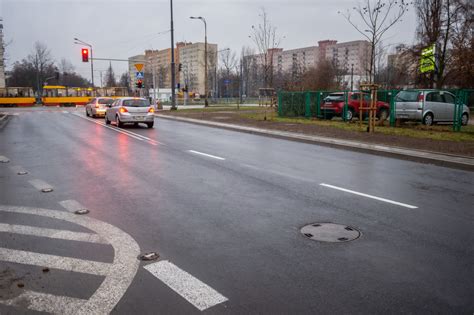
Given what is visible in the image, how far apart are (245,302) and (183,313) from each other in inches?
20.4

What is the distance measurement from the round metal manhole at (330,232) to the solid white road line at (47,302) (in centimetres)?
274

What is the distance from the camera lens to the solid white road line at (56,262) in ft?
13.5

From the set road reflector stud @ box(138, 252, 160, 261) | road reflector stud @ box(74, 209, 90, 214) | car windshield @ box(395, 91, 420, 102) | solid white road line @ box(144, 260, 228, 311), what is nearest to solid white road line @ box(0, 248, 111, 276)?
road reflector stud @ box(138, 252, 160, 261)

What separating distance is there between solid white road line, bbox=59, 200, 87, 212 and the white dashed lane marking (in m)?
0.22

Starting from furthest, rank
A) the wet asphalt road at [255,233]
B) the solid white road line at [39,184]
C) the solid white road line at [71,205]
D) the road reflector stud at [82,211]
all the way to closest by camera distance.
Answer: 1. the solid white road line at [39,184]
2. the solid white road line at [71,205]
3. the road reflector stud at [82,211]
4. the wet asphalt road at [255,233]

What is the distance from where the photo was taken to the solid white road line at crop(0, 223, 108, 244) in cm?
497

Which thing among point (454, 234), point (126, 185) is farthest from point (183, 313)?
point (126, 185)

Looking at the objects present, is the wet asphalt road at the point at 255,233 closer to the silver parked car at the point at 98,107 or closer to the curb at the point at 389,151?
the curb at the point at 389,151

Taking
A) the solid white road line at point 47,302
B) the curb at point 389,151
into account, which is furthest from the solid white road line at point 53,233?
the curb at point 389,151

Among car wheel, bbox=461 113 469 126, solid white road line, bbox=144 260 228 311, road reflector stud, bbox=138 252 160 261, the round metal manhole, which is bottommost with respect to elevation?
solid white road line, bbox=144 260 228 311

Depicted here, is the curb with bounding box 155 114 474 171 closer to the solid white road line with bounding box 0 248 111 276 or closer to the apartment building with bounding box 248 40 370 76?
the solid white road line with bounding box 0 248 111 276

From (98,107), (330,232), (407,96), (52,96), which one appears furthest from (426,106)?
(52,96)

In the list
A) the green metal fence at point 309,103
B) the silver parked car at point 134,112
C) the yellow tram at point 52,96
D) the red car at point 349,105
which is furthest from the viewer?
the yellow tram at point 52,96

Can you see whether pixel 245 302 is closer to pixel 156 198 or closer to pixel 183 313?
pixel 183 313
